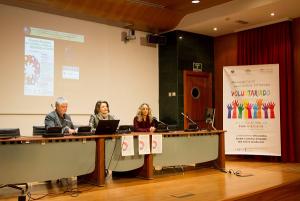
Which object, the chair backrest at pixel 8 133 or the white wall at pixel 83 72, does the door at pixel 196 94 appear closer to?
the white wall at pixel 83 72

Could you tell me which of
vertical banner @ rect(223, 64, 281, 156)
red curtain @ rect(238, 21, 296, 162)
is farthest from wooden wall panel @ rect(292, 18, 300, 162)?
vertical banner @ rect(223, 64, 281, 156)

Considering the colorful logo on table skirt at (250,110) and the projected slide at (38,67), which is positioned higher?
the projected slide at (38,67)

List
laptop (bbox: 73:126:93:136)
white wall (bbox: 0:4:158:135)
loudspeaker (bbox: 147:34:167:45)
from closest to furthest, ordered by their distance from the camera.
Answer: laptop (bbox: 73:126:93:136)
white wall (bbox: 0:4:158:135)
loudspeaker (bbox: 147:34:167:45)

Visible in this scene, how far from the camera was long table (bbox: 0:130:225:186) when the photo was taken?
11.5 ft

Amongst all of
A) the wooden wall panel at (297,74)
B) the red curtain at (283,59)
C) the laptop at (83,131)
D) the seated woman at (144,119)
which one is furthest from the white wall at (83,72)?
the wooden wall panel at (297,74)

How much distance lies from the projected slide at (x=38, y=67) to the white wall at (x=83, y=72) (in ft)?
0.25

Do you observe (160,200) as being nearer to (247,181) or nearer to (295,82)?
(247,181)

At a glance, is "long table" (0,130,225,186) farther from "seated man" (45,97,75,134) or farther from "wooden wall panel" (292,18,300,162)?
"wooden wall panel" (292,18,300,162)

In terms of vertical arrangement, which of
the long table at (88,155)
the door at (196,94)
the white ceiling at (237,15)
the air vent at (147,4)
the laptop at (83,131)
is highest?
the air vent at (147,4)

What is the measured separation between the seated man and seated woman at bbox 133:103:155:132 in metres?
1.09

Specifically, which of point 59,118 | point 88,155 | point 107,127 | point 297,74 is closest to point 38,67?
point 59,118

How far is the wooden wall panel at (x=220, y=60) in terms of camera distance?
747cm

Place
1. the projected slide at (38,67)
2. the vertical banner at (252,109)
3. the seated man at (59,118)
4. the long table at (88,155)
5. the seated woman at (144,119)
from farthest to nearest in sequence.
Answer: the vertical banner at (252,109) → the projected slide at (38,67) → the seated woman at (144,119) → the seated man at (59,118) → the long table at (88,155)

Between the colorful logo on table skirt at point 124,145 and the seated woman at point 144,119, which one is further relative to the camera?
the seated woman at point 144,119
